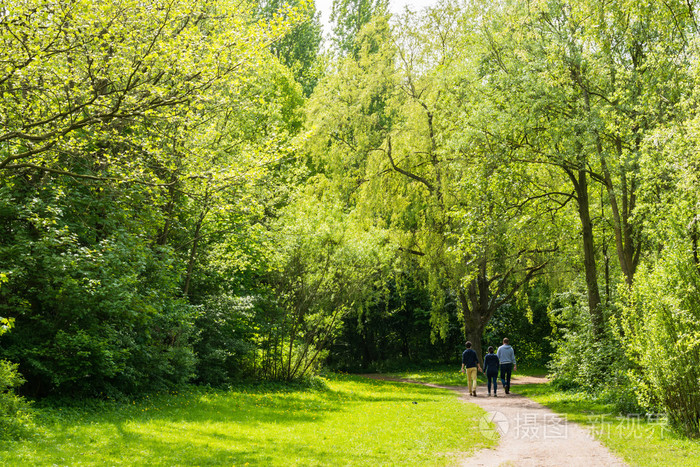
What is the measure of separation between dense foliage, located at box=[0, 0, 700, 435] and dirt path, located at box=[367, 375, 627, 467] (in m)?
1.70

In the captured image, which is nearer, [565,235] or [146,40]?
[146,40]

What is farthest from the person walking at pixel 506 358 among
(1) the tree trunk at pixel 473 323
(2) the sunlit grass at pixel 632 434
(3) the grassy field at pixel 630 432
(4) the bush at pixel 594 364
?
(1) the tree trunk at pixel 473 323

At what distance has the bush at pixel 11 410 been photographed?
8.88 meters

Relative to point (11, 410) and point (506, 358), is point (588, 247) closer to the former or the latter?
point (506, 358)

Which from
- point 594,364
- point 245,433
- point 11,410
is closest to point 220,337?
point 245,433

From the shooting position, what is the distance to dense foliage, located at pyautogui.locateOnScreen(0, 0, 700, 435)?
401 inches

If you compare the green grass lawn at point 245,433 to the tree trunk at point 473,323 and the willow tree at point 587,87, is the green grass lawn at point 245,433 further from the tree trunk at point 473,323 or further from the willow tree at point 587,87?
the tree trunk at point 473,323

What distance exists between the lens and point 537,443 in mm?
10367

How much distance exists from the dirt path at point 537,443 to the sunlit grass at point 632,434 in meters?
0.27

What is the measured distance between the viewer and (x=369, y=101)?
24125 millimetres

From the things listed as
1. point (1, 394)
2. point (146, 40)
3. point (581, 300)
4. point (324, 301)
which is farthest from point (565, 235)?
point (1, 394)

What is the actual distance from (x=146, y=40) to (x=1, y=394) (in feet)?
20.1

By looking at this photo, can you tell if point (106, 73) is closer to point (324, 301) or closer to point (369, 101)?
point (324, 301)

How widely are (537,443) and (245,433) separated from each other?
5.24 meters
